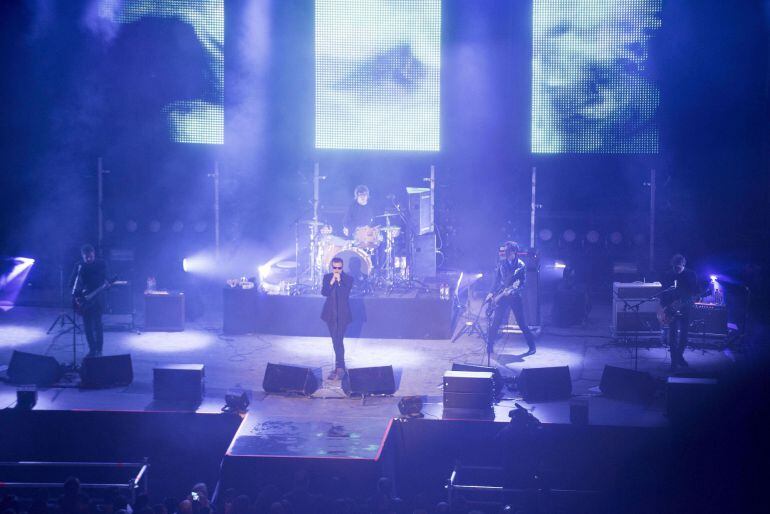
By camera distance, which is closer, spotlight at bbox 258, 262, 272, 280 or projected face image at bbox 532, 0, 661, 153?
spotlight at bbox 258, 262, 272, 280

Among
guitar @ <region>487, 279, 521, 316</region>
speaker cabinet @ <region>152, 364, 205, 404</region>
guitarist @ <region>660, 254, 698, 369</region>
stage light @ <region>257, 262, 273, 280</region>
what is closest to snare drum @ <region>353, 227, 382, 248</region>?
stage light @ <region>257, 262, 273, 280</region>

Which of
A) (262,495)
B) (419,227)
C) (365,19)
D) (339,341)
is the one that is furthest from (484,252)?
(262,495)

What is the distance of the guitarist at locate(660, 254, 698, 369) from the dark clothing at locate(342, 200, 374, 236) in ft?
20.8

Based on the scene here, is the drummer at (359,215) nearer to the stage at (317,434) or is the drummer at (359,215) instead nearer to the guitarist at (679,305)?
the stage at (317,434)

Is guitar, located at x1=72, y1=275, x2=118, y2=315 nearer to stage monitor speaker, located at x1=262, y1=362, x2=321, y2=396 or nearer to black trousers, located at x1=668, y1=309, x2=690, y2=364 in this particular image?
stage monitor speaker, located at x1=262, y1=362, x2=321, y2=396

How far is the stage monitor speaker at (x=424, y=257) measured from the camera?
1848 cm

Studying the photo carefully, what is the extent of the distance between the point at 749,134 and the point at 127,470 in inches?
616

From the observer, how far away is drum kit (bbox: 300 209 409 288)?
1714 cm

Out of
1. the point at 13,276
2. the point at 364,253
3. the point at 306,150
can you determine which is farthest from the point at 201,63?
the point at 364,253

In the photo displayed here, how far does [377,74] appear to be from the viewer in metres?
20.3

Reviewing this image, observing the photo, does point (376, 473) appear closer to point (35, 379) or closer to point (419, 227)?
point (35, 379)

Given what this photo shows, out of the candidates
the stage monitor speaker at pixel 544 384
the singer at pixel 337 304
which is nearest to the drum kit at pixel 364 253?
the singer at pixel 337 304

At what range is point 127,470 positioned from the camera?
35.2 feet

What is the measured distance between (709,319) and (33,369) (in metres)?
11.5
